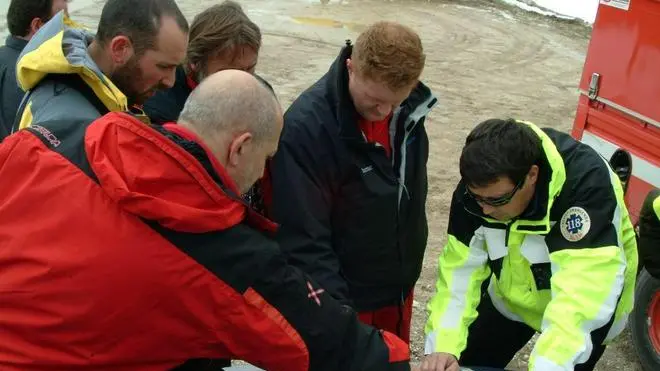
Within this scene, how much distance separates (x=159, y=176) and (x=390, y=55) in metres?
0.97

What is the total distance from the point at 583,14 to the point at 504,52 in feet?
10.7

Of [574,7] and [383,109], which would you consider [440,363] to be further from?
[574,7]

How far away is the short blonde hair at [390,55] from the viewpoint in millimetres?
2170

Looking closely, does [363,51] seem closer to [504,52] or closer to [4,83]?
[4,83]

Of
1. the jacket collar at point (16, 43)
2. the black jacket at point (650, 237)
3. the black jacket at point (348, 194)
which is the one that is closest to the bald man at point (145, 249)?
the black jacket at point (348, 194)

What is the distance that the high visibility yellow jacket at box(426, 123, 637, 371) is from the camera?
227 cm

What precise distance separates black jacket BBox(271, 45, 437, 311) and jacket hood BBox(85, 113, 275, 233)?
686 millimetres

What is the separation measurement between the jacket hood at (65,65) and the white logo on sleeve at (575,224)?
4.94ft

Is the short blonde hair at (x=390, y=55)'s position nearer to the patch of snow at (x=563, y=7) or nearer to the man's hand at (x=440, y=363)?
the man's hand at (x=440, y=363)

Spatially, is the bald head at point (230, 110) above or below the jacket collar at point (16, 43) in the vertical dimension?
above

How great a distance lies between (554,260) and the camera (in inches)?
92.7

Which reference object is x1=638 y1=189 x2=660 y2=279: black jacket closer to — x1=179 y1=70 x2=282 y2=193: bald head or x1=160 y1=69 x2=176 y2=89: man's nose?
x1=179 y1=70 x2=282 y2=193: bald head

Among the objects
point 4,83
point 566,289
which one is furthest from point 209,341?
point 4,83

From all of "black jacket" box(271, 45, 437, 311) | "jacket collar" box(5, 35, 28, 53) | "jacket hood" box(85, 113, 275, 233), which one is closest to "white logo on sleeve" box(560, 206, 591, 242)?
"black jacket" box(271, 45, 437, 311)
